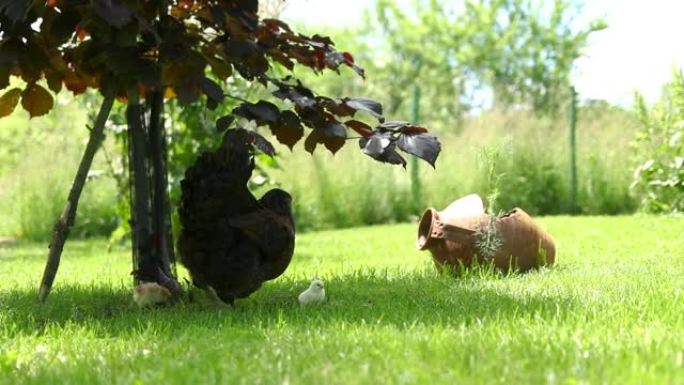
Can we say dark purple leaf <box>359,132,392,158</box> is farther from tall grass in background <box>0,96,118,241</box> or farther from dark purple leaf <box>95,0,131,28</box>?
tall grass in background <box>0,96,118,241</box>

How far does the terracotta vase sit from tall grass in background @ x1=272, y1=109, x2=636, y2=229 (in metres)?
6.51

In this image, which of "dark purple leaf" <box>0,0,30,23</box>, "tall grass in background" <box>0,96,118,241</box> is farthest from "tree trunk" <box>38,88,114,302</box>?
"tall grass in background" <box>0,96,118,241</box>

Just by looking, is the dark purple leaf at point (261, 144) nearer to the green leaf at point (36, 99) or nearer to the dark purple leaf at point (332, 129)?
the dark purple leaf at point (332, 129)

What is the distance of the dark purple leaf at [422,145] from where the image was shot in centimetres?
378

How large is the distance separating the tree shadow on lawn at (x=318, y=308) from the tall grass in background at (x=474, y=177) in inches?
276

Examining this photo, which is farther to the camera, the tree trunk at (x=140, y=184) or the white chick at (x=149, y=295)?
the tree trunk at (x=140, y=184)

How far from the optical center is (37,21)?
14.0 feet

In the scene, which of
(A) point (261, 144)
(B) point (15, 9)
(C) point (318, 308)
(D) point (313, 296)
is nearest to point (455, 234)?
(D) point (313, 296)

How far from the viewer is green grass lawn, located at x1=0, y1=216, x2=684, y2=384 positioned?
257 cm

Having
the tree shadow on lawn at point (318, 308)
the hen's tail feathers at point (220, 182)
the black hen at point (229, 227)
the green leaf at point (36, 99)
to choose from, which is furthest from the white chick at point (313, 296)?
the green leaf at point (36, 99)

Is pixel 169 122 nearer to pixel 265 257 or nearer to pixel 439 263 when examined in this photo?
pixel 439 263

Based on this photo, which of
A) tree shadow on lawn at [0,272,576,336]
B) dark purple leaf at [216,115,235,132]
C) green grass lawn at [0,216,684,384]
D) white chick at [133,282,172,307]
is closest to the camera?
green grass lawn at [0,216,684,384]

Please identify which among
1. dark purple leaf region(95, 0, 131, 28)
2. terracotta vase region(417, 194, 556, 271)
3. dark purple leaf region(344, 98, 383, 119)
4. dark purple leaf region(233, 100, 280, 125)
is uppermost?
dark purple leaf region(95, 0, 131, 28)

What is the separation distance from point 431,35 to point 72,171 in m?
22.2
